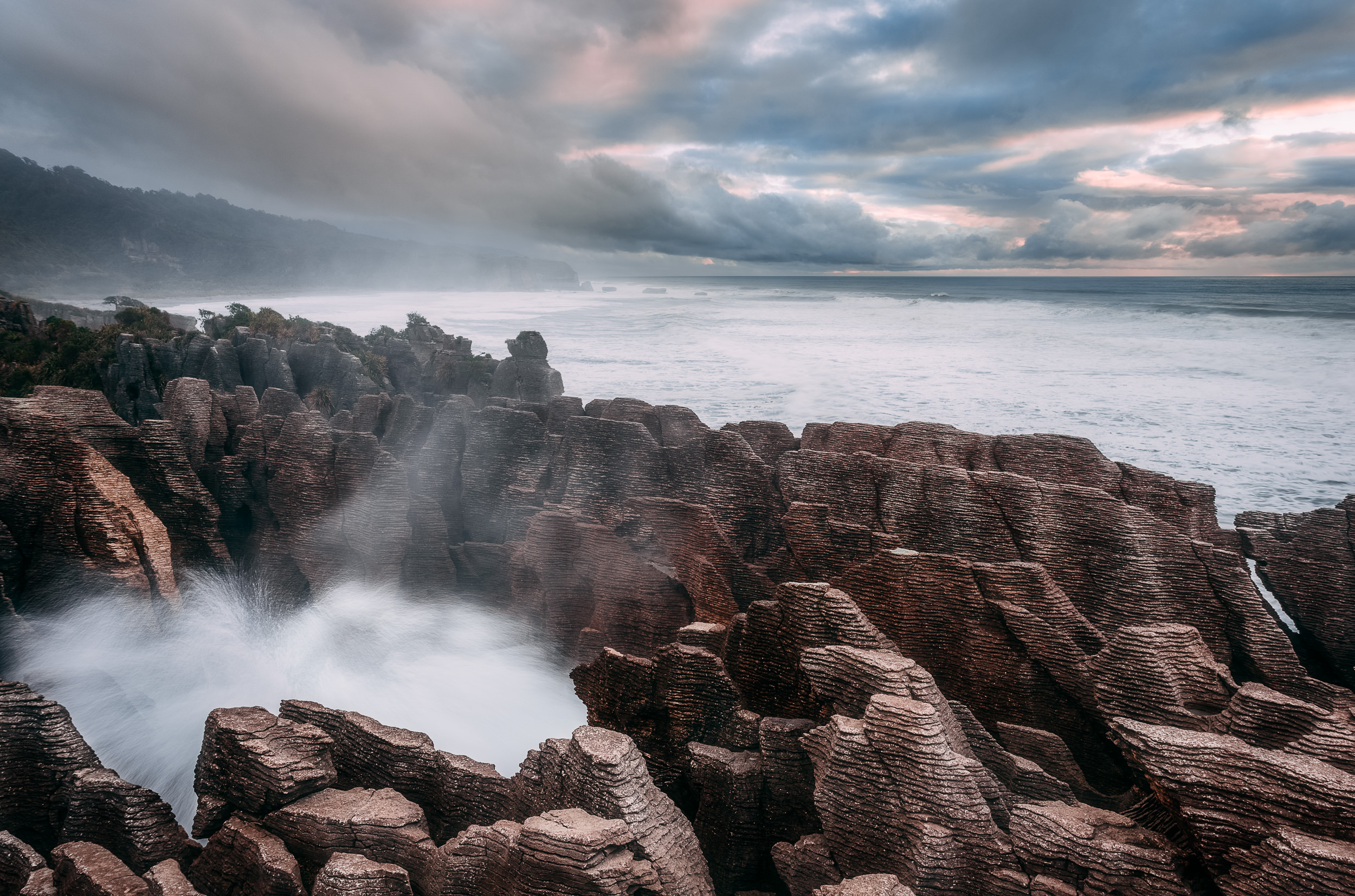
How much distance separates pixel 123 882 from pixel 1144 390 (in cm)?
4751

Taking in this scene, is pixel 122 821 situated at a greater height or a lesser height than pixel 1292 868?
lesser

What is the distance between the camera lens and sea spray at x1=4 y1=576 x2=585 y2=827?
9.03m

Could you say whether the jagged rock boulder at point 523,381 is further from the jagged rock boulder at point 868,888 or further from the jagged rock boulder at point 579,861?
the jagged rock boulder at point 868,888

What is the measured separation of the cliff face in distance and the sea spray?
18.7 inches

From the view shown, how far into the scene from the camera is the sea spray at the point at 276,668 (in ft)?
29.6

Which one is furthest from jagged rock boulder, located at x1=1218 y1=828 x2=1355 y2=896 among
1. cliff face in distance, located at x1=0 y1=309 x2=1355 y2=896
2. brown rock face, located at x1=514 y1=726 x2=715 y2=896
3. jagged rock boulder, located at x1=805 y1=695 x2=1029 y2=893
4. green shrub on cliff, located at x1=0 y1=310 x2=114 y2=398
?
green shrub on cliff, located at x1=0 y1=310 x2=114 y2=398

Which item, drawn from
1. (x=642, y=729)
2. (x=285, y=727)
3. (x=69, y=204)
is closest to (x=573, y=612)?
(x=642, y=729)

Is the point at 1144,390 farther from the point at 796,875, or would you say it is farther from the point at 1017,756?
the point at 796,875

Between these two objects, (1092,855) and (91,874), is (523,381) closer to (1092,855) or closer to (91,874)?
(91,874)

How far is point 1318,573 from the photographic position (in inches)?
352

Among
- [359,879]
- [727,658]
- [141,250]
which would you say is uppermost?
[141,250]

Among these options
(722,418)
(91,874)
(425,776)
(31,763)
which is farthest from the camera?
(722,418)

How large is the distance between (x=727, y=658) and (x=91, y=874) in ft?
20.3

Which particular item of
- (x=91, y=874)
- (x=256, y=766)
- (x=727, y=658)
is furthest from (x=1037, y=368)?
(x=91, y=874)
